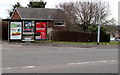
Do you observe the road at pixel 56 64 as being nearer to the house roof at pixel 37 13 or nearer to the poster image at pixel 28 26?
the poster image at pixel 28 26

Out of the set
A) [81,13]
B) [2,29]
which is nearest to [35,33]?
[2,29]

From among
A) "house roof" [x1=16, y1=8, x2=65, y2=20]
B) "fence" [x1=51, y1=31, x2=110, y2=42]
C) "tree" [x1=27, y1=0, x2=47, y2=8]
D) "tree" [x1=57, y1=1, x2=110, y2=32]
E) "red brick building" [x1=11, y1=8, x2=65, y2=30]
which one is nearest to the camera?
"fence" [x1=51, y1=31, x2=110, y2=42]

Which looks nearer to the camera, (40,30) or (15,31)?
(15,31)

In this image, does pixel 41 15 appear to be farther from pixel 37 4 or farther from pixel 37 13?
pixel 37 4

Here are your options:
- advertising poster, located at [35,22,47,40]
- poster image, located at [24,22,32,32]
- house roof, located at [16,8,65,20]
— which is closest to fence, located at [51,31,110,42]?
advertising poster, located at [35,22,47,40]

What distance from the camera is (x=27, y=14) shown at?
50219 mm

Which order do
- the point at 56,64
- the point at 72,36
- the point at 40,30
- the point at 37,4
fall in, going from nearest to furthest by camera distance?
1. the point at 56,64
2. the point at 40,30
3. the point at 72,36
4. the point at 37,4

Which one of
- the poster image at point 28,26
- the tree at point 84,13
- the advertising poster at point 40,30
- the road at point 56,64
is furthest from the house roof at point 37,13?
the road at point 56,64

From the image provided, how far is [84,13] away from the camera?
41688 mm

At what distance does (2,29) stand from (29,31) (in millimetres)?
6223

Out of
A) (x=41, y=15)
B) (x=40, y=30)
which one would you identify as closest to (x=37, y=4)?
(x=41, y=15)

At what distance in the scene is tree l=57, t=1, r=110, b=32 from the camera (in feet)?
134

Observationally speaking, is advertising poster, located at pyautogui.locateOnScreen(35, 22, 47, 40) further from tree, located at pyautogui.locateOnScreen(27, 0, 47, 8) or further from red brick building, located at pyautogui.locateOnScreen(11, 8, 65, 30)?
tree, located at pyautogui.locateOnScreen(27, 0, 47, 8)

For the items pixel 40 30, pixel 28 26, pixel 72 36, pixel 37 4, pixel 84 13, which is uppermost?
pixel 37 4
